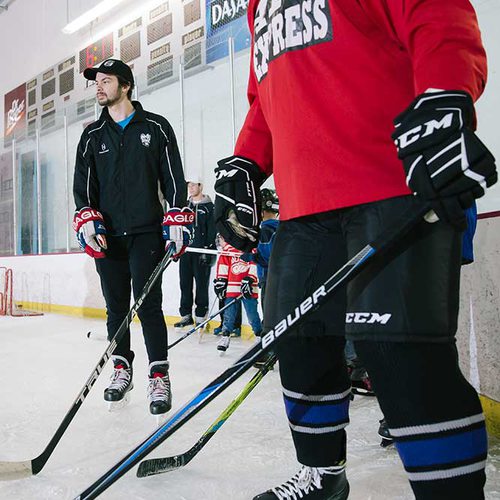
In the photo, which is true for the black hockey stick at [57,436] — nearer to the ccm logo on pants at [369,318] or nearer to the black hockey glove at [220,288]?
the ccm logo on pants at [369,318]

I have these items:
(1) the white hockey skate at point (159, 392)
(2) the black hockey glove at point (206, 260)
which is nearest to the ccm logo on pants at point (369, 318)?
(1) the white hockey skate at point (159, 392)

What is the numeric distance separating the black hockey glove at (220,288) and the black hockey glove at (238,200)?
2559mm

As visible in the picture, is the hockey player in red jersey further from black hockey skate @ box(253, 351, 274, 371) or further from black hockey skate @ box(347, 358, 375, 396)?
black hockey skate @ box(347, 358, 375, 396)

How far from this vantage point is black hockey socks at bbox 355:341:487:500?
2.15 feet

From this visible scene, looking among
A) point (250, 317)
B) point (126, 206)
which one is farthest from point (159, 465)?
point (250, 317)

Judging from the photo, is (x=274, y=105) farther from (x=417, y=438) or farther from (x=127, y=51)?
(x=127, y=51)

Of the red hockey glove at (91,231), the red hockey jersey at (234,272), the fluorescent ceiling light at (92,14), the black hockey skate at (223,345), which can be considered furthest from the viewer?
the fluorescent ceiling light at (92,14)

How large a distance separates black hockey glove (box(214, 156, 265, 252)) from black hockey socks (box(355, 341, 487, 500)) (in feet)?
1.43

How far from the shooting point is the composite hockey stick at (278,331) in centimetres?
70

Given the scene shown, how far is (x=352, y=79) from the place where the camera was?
0.78 m

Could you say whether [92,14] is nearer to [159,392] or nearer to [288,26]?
[159,392]

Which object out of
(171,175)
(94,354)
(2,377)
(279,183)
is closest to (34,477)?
(279,183)

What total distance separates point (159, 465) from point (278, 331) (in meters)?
0.69

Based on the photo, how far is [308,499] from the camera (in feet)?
3.12
